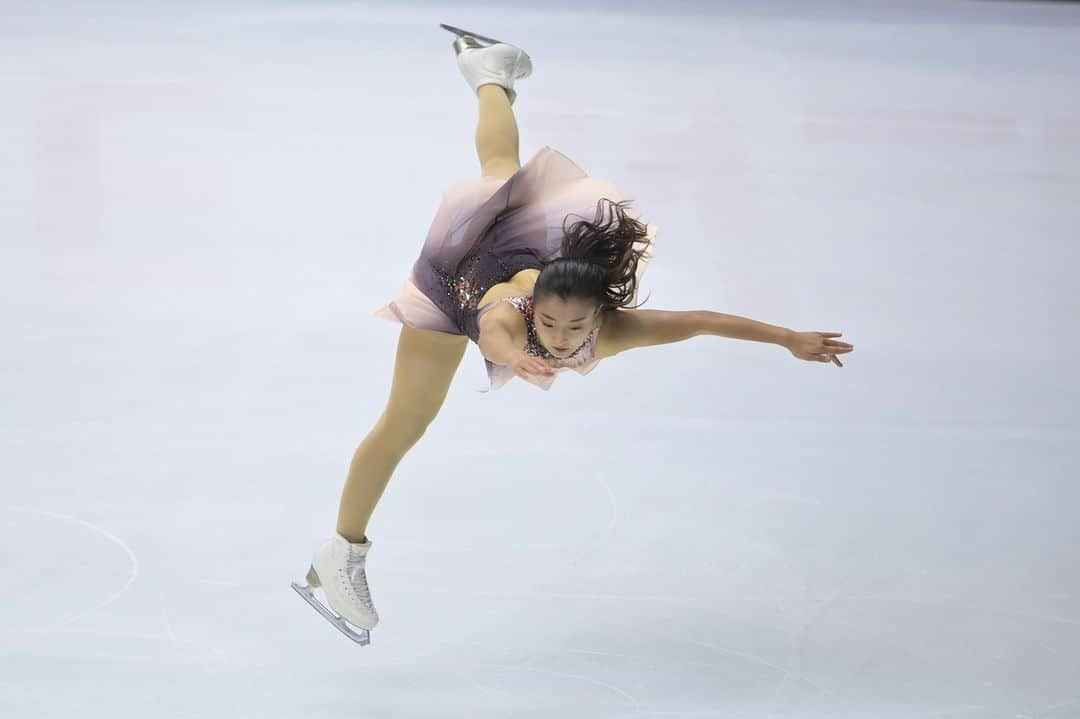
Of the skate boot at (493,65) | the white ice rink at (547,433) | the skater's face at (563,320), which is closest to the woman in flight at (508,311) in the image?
the skater's face at (563,320)

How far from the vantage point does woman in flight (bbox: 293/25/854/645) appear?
101 inches

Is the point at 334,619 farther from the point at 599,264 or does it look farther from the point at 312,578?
the point at 599,264

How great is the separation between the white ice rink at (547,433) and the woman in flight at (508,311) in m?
0.29

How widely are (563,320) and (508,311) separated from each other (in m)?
0.12

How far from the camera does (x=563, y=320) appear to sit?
253cm

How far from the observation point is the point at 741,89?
8.87 m

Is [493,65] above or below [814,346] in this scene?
above

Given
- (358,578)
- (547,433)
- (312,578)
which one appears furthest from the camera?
(547,433)

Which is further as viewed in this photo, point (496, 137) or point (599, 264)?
point (496, 137)

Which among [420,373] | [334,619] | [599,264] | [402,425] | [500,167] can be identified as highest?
[500,167]

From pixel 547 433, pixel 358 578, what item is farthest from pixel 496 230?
pixel 547 433

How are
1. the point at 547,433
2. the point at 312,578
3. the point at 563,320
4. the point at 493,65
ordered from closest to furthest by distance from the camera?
the point at 563,320 < the point at 312,578 < the point at 493,65 < the point at 547,433

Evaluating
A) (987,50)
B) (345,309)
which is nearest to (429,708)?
(345,309)

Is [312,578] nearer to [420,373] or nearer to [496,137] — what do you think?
[420,373]
